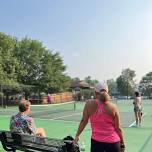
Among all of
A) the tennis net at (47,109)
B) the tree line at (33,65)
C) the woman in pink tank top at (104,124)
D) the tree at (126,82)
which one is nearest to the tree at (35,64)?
the tree line at (33,65)

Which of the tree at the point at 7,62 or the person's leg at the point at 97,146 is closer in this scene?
the person's leg at the point at 97,146

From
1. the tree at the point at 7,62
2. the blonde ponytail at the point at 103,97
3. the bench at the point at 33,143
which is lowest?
the bench at the point at 33,143

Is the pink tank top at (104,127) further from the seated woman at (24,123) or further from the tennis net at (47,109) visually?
the tennis net at (47,109)

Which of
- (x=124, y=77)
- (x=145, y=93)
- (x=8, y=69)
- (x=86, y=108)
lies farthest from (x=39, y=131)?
(x=124, y=77)

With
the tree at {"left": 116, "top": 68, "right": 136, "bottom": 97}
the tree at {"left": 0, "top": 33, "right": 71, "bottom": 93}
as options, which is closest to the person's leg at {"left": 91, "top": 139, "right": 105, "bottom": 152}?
the tree at {"left": 0, "top": 33, "right": 71, "bottom": 93}

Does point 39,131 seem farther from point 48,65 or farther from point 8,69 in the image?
point 48,65

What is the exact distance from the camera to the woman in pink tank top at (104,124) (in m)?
6.09

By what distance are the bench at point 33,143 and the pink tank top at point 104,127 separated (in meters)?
0.51

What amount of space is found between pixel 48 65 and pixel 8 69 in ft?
35.6

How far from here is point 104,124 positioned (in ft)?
20.1

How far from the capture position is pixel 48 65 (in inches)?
2633

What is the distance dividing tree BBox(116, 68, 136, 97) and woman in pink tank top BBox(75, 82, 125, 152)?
105040mm

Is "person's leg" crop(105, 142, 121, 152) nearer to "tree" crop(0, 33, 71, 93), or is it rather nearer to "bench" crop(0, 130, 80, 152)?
"bench" crop(0, 130, 80, 152)

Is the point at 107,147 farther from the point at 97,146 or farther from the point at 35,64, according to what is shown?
the point at 35,64
